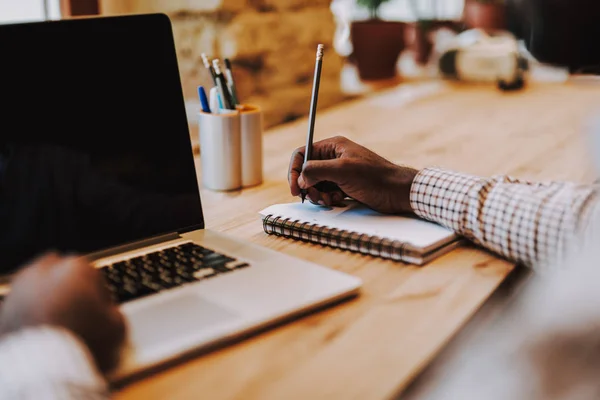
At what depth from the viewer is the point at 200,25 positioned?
1.73m

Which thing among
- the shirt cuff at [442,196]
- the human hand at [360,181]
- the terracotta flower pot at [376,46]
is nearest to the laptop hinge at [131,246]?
the human hand at [360,181]

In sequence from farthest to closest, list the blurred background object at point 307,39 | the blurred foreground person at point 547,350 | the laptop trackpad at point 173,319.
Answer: the blurred background object at point 307,39, the blurred foreground person at point 547,350, the laptop trackpad at point 173,319

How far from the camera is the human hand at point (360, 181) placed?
100cm

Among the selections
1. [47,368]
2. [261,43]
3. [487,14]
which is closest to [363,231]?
[47,368]

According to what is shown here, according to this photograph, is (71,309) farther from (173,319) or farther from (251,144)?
(251,144)

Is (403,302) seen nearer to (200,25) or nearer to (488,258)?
(488,258)

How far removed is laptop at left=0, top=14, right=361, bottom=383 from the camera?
0.73 meters

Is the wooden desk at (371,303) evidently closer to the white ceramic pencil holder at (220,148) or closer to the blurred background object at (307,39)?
the white ceramic pencil holder at (220,148)

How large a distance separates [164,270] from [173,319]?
120 mm

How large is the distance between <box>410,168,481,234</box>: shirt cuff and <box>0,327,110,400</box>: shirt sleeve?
21.4 inches

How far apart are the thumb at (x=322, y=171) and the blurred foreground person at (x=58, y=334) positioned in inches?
17.2

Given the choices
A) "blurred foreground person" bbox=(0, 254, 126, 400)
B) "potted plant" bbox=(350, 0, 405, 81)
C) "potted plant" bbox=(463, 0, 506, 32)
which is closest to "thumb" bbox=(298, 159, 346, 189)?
"blurred foreground person" bbox=(0, 254, 126, 400)

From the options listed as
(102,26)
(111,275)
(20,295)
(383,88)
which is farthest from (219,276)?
(383,88)

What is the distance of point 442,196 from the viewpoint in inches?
37.5
